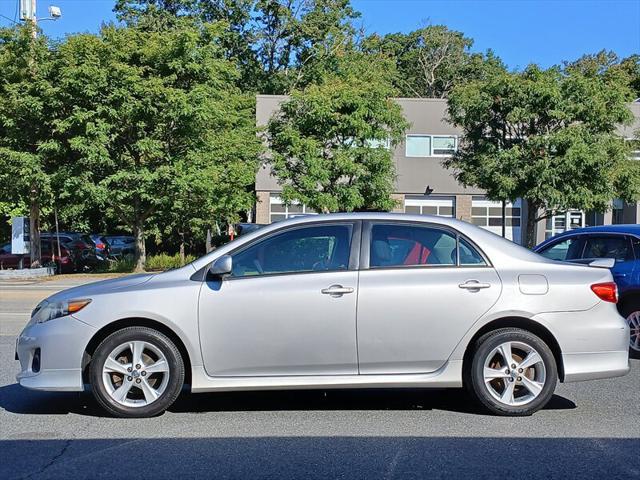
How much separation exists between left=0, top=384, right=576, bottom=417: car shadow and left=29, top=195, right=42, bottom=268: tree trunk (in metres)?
18.8

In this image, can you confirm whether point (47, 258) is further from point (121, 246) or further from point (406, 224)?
point (406, 224)

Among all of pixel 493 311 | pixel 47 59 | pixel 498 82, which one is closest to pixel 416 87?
pixel 498 82

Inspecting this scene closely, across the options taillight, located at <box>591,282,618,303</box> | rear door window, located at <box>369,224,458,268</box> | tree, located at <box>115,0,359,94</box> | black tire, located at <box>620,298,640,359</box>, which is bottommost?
black tire, located at <box>620,298,640,359</box>

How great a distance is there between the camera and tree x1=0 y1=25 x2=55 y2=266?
21938mm

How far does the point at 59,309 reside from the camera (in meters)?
5.77

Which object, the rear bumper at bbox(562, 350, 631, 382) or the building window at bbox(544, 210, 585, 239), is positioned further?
the building window at bbox(544, 210, 585, 239)

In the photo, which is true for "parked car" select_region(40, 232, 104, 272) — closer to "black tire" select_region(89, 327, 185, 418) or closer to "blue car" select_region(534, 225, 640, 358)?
"blue car" select_region(534, 225, 640, 358)

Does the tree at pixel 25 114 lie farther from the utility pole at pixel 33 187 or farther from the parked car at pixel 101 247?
the parked car at pixel 101 247

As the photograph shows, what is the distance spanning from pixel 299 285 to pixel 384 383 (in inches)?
42.7

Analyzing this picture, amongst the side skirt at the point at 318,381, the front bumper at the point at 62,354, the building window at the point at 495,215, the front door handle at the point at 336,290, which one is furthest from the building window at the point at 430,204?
the front bumper at the point at 62,354

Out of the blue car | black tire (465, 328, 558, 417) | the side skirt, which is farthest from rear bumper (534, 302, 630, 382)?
the blue car

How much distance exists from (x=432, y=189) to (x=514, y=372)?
31.3m

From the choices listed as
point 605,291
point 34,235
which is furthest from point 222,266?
point 34,235

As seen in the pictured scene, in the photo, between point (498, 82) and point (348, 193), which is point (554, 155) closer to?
point (498, 82)
